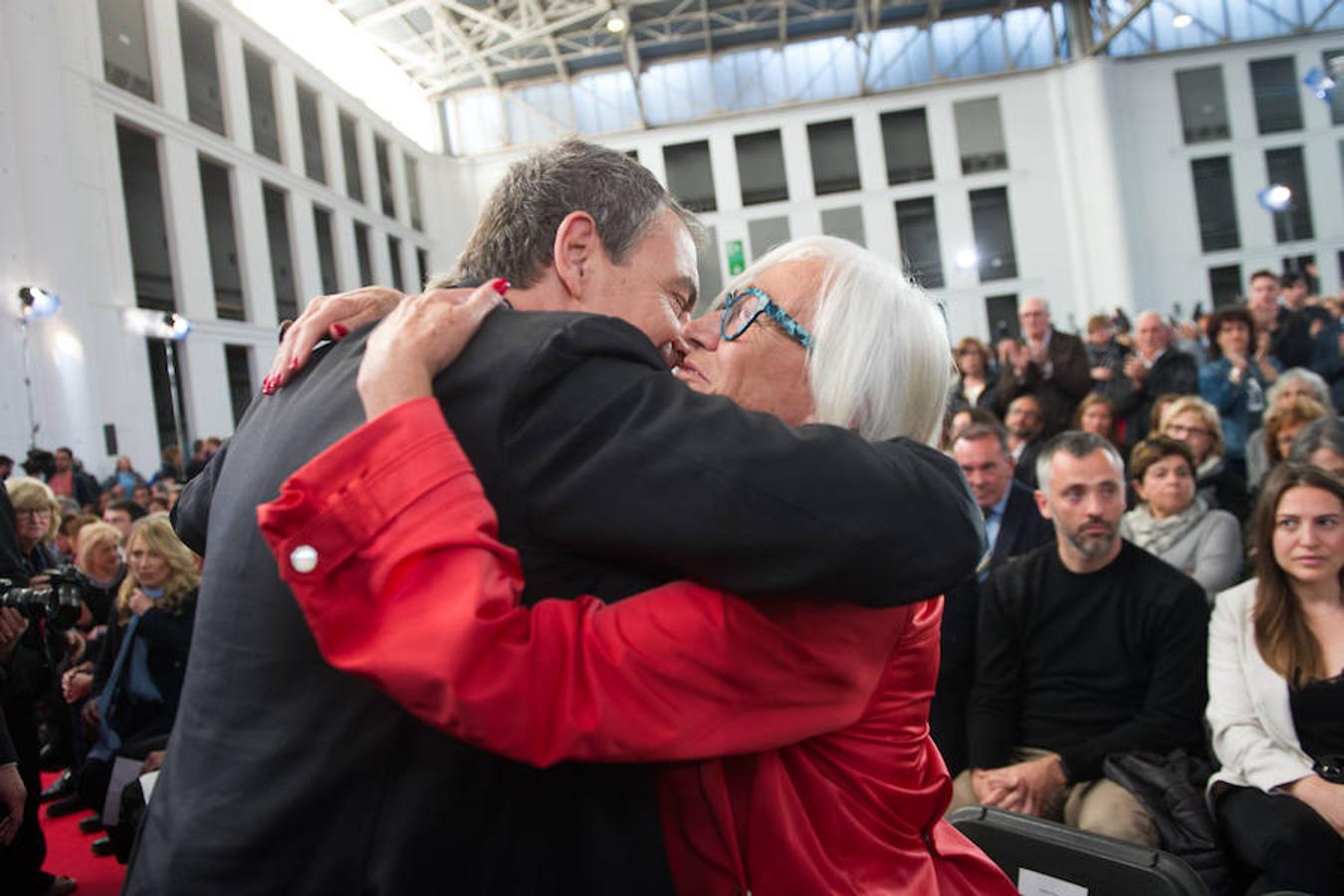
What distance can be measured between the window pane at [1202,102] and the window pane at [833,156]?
803 centimetres

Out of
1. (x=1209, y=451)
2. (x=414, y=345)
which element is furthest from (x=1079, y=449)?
(x=414, y=345)

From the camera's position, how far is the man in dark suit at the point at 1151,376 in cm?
704

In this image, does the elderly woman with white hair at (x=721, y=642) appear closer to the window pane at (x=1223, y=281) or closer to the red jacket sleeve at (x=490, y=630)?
the red jacket sleeve at (x=490, y=630)

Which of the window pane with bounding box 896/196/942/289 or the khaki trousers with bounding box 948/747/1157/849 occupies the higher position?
the window pane with bounding box 896/196/942/289

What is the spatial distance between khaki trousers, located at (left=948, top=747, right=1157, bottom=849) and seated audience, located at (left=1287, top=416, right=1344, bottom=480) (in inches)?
75.6

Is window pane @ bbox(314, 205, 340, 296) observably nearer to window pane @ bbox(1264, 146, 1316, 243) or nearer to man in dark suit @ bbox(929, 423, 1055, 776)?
man in dark suit @ bbox(929, 423, 1055, 776)

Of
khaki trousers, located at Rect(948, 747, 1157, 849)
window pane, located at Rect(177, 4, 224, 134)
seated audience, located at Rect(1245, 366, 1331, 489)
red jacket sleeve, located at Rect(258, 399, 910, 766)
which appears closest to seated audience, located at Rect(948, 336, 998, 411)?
seated audience, located at Rect(1245, 366, 1331, 489)

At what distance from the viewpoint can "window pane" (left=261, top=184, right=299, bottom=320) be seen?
64.0 ft

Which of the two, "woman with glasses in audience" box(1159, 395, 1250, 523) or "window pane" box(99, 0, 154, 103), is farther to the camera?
"window pane" box(99, 0, 154, 103)

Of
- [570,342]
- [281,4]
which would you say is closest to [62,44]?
[281,4]

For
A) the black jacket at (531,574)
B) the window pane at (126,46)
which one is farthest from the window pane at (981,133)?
the black jacket at (531,574)

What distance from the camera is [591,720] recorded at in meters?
1.03

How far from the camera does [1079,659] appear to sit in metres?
3.50

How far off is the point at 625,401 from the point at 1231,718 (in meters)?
2.93
